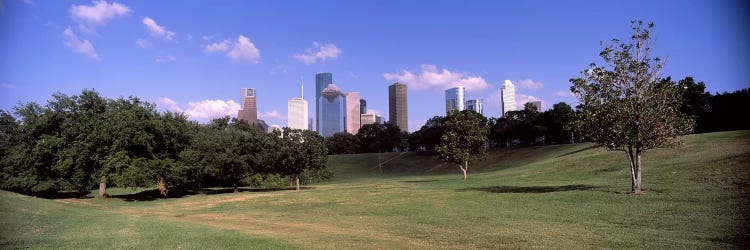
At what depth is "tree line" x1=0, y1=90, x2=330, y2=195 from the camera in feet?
144

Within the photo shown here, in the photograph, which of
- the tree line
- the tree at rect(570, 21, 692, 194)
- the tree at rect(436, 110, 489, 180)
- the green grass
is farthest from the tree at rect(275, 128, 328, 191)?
the tree at rect(570, 21, 692, 194)

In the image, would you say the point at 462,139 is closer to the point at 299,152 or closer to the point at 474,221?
the point at 299,152

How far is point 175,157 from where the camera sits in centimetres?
5197

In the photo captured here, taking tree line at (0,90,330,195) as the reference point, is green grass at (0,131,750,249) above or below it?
below

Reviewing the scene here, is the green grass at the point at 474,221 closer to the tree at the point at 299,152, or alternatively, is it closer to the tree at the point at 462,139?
the tree at the point at 299,152

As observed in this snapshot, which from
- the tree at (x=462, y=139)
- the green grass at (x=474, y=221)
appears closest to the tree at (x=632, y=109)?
the green grass at (x=474, y=221)

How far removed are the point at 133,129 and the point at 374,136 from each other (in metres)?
120

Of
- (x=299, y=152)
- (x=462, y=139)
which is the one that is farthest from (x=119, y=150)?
(x=462, y=139)

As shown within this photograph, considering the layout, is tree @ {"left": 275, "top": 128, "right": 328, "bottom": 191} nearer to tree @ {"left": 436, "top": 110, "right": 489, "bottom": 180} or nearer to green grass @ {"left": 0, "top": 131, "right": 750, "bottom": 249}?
tree @ {"left": 436, "top": 110, "right": 489, "bottom": 180}

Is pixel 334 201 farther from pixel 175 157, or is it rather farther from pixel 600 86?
pixel 175 157

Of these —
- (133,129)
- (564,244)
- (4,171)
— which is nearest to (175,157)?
(133,129)

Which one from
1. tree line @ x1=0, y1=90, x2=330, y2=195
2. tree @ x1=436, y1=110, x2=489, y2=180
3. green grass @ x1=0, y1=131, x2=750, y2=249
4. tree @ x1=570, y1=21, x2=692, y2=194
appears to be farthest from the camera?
tree @ x1=436, y1=110, x2=489, y2=180

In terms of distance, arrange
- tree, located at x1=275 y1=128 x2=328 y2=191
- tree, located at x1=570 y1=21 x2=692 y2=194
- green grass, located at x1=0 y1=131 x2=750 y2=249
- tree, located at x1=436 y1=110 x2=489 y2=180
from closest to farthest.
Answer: green grass, located at x1=0 y1=131 x2=750 y2=249 < tree, located at x1=570 y1=21 x2=692 y2=194 < tree, located at x1=275 y1=128 x2=328 y2=191 < tree, located at x1=436 y1=110 x2=489 y2=180

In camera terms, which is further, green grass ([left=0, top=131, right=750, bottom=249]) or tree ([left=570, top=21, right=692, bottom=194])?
tree ([left=570, top=21, right=692, bottom=194])
